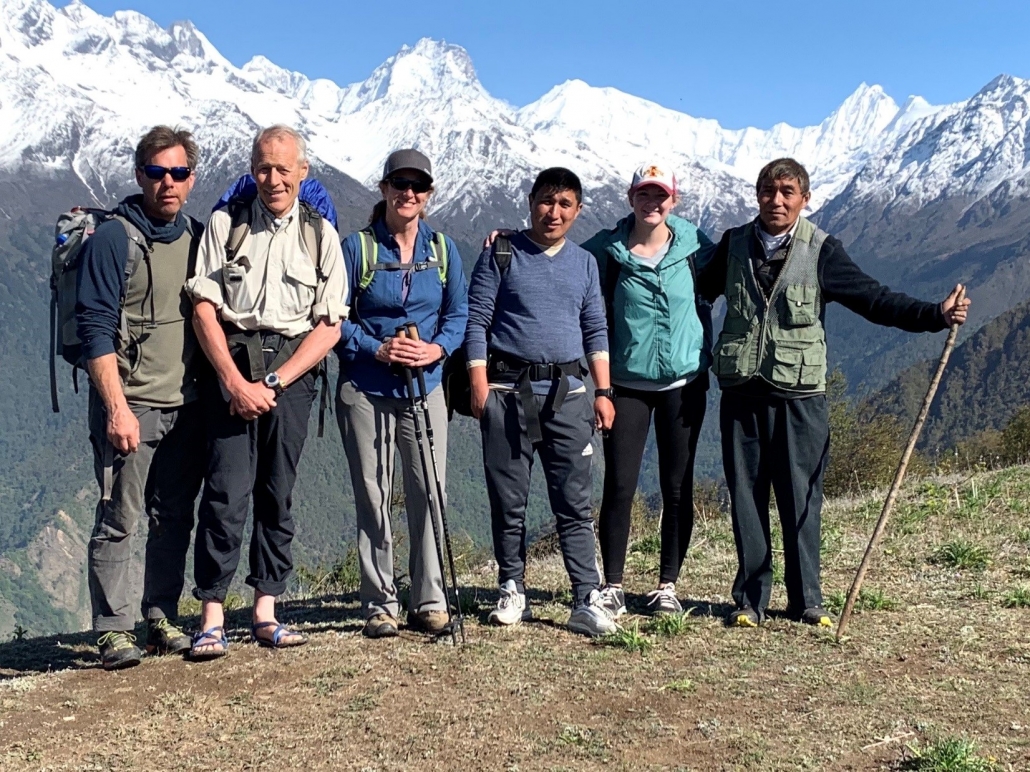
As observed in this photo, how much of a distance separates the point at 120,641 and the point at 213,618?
0.60 meters

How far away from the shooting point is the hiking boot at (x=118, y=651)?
6844 mm

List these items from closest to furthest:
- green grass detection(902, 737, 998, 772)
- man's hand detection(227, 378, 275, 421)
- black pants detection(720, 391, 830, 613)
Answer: green grass detection(902, 737, 998, 772), man's hand detection(227, 378, 275, 421), black pants detection(720, 391, 830, 613)

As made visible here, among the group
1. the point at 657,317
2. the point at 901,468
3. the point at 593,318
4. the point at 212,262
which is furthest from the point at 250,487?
the point at 901,468

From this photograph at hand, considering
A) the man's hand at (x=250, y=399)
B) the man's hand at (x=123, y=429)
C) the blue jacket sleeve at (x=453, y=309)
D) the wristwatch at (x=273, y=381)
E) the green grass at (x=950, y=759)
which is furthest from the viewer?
the blue jacket sleeve at (x=453, y=309)

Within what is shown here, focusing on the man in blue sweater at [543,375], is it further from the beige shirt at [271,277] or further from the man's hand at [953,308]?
the man's hand at [953,308]

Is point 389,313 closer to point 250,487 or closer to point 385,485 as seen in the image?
point 385,485

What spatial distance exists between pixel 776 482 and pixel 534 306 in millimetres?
2255

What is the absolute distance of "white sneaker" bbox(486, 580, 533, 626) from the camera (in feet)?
25.0

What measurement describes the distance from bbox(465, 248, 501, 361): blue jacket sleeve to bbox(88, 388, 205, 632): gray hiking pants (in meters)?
1.95

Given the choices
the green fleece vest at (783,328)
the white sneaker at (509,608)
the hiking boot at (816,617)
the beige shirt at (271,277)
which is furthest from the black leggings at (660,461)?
the beige shirt at (271,277)

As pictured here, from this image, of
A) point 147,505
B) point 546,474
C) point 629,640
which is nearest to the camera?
point 629,640

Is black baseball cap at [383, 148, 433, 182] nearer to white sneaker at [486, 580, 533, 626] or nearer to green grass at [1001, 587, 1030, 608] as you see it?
white sneaker at [486, 580, 533, 626]

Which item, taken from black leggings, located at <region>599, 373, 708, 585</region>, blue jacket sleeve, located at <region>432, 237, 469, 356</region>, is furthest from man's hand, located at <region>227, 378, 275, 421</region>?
black leggings, located at <region>599, 373, 708, 585</region>

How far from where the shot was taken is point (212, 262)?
6.93 meters
